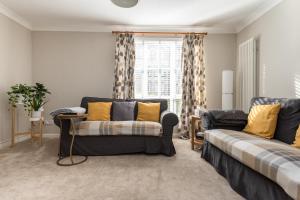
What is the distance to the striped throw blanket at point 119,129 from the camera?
3271mm

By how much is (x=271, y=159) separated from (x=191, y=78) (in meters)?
3.13

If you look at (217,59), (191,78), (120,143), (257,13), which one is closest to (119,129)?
(120,143)

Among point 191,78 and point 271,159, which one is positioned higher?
point 191,78

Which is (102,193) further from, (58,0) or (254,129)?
(58,0)

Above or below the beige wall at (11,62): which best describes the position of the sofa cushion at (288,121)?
below

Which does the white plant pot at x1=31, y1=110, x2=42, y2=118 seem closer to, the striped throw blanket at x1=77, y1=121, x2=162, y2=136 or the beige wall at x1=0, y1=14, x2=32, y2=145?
the beige wall at x1=0, y1=14, x2=32, y2=145

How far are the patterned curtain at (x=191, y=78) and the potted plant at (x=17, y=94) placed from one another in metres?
3.04

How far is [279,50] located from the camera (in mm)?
3213

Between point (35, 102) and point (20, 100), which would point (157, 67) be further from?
point (20, 100)

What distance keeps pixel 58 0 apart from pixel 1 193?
9.19 ft

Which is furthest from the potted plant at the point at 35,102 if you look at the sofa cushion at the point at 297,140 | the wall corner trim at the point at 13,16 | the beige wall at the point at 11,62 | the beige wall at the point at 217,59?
the sofa cushion at the point at 297,140

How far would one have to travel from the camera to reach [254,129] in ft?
8.64

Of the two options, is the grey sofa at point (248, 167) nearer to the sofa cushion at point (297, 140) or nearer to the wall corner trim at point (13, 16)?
the sofa cushion at point (297, 140)

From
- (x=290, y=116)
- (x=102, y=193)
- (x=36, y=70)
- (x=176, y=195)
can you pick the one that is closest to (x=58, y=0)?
(x=36, y=70)
